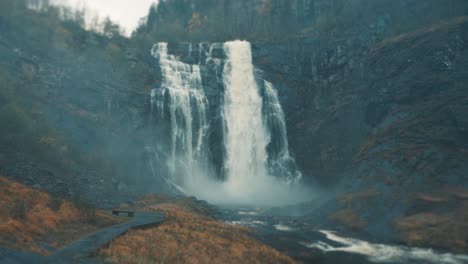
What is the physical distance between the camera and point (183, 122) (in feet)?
213

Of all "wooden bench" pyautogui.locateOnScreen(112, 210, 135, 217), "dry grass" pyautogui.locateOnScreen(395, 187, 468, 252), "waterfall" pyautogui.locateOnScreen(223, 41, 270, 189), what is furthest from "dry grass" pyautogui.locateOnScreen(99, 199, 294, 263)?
"waterfall" pyautogui.locateOnScreen(223, 41, 270, 189)

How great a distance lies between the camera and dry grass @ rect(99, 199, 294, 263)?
2178 cm

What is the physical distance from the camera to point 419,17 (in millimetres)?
69188

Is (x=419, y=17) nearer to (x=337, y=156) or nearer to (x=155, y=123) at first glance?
(x=337, y=156)

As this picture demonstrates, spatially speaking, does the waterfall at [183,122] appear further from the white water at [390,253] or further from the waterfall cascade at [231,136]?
the white water at [390,253]

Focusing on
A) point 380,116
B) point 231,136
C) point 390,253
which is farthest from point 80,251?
point 231,136

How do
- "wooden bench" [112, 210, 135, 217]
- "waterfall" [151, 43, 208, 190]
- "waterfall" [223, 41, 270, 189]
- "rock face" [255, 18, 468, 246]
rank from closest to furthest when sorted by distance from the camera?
"wooden bench" [112, 210, 135, 217] < "rock face" [255, 18, 468, 246] < "waterfall" [151, 43, 208, 190] < "waterfall" [223, 41, 270, 189]

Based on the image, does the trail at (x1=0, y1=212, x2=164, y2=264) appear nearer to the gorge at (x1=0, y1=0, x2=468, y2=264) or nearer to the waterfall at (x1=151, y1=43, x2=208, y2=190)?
the gorge at (x1=0, y1=0, x2=468, y2=264)

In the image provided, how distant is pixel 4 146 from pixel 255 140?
38603mm

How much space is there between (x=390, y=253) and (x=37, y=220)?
24755 mm

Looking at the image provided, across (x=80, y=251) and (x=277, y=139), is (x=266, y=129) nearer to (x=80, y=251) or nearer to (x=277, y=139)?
(x=277, y=139)

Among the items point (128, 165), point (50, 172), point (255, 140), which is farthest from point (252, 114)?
point (50, 172)

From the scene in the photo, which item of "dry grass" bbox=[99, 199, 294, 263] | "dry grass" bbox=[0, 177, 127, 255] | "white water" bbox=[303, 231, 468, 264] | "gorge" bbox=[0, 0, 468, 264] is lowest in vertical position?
"white water" bbox=[303, 231, 468, 264]

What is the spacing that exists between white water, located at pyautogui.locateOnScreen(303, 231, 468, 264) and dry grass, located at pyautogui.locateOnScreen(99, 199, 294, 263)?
19.3ft
